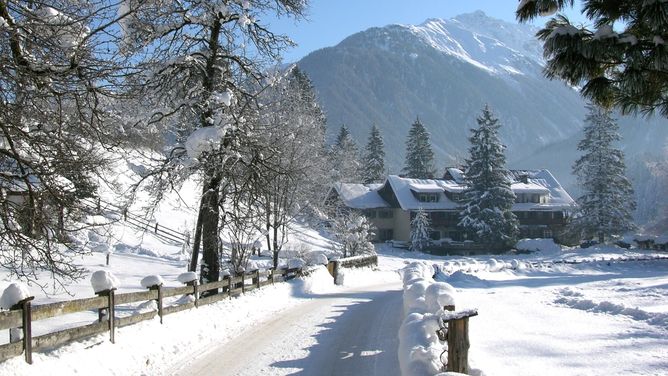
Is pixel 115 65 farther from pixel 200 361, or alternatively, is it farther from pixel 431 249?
pixel 431 249

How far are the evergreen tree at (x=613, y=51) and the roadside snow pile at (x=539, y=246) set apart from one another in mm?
57651

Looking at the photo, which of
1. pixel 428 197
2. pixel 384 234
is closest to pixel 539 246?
pixel 428 197

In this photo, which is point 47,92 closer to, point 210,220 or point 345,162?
point 210,220

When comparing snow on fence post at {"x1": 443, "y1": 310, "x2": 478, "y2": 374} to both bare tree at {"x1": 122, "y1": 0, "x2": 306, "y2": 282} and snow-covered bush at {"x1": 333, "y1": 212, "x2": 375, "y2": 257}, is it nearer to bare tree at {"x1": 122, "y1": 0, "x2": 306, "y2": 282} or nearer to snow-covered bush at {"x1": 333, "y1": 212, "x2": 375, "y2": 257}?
bare tree at {"x1": 122, "y1": 0, "x2": 306, "y2": 282}

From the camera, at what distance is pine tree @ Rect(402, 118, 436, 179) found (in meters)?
81.8

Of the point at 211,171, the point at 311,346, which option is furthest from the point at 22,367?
the point at 211,171

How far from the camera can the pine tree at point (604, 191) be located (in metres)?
61.7

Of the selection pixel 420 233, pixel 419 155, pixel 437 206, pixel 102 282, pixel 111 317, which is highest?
pixel 419 155

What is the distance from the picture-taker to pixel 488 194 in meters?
59.8

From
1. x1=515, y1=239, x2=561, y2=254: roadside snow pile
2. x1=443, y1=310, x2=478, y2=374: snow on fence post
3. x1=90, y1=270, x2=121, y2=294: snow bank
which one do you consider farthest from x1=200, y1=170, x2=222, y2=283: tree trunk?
x1=515, y1=239, x2=561, y2=254: roadside snow pile

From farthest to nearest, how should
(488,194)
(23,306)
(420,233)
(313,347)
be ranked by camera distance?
1. (420,233)
2. (488,194)
3. (313,347)
4. (23,306)

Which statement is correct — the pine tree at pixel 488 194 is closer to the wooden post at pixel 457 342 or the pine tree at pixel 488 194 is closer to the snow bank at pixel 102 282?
the snow bank at pixel 102 282

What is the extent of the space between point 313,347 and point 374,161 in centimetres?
7605

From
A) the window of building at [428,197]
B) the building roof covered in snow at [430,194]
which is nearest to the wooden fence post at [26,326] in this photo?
the building roof covered in snow at [430,194]
